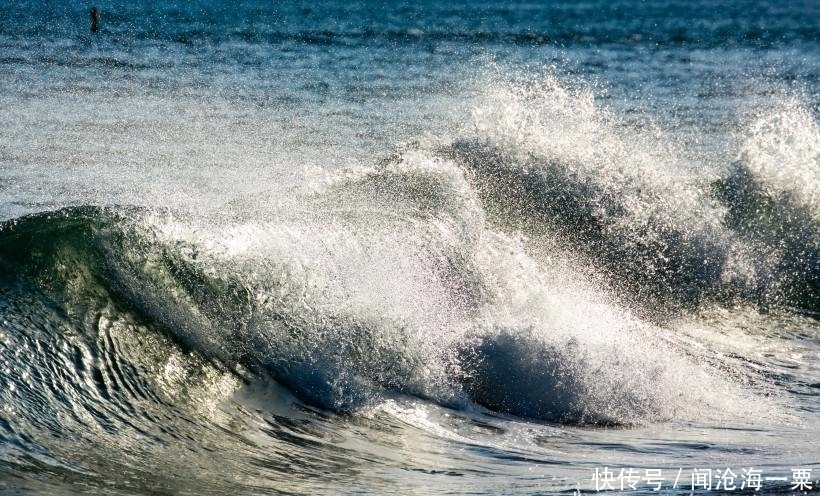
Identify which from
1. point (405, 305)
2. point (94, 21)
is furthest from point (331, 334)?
point (94, 21)

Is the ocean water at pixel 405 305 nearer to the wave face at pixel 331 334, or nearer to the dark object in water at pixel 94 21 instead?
Answer: the wave face at pixel 331 334

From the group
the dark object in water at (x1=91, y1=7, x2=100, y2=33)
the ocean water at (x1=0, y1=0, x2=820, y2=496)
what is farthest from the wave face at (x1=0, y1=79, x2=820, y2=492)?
the dark object in water at (x1=91, y1=7, x2=100, y2=33)

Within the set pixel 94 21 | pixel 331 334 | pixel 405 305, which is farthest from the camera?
pixel 94 21

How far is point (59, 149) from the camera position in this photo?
14945mm

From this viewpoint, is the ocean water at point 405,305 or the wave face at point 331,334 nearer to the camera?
the ocean water at point 405,305

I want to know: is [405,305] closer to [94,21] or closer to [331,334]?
[331,334]

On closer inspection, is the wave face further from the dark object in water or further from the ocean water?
the dark object in water

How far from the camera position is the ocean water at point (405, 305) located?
654 cm

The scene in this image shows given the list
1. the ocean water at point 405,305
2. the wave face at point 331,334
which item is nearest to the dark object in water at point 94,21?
the ocean water at point 405,305

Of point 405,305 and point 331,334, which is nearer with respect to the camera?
point 331,334

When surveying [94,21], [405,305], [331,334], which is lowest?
[331,334]

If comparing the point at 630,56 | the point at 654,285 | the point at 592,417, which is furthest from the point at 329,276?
the point at 630,56

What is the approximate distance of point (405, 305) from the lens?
8312 mm

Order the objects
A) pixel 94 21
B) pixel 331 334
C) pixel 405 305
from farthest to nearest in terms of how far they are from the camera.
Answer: pixel 94 21 < pixel 405 305 < pixel 331 334
